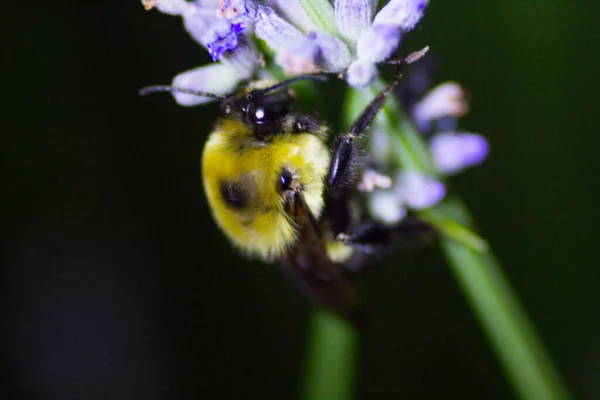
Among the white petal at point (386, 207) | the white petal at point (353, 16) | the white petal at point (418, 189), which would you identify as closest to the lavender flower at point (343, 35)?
the white petal at point (353, 16)

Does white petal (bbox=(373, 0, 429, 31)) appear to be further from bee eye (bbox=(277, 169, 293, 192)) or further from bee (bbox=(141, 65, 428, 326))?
bee eye (bbox=(277, 169, 293, 192))

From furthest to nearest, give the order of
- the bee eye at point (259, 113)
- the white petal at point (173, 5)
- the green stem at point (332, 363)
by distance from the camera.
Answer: the green stem at point (332, 363) < the bee eye at point (259, 113) < the white petal at point (173, 5)

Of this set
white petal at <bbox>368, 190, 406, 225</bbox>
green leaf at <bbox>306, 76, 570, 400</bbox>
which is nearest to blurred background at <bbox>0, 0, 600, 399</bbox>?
green leaf at <bbox>306, 76, 570, 400</bbox>

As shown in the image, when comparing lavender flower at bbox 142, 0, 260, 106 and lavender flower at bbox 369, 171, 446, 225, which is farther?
lavender flower at bbox 369, 171, 446, 225

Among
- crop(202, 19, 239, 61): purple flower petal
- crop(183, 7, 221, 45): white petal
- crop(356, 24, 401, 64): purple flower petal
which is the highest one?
crop(183, 7, 221, 45): white petal

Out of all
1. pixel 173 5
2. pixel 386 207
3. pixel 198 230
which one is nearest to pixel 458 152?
pixel 386 207

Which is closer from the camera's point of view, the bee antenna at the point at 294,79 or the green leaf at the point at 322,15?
the green leaf at the point at 322,15

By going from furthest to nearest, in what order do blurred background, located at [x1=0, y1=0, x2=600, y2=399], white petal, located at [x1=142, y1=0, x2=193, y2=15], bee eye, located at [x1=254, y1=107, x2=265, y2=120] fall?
1. blurred background, located at [x1=0, y1=0, x2=600, y2=399]
2. bee eye, located at [x1=254, y1=107, x2=265, y2=120]
3. white petal, located at [x1=142, y1=0, x2=193, y2=15]

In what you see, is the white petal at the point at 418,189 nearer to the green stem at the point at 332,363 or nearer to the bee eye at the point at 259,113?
the bee eye at the point at 259,113
